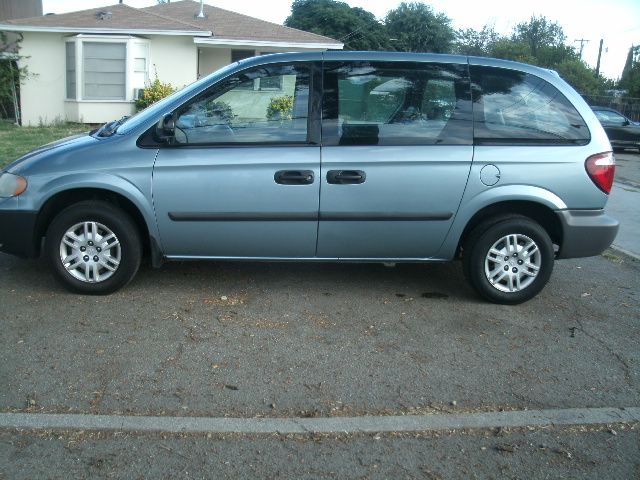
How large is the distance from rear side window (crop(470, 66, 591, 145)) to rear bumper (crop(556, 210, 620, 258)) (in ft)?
1.89

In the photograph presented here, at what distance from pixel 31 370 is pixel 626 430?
346cm

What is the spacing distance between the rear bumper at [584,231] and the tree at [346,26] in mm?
31034

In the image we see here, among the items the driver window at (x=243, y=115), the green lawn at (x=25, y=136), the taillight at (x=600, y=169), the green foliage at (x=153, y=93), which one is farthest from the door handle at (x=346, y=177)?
the green foliage at (x=153, y=93)

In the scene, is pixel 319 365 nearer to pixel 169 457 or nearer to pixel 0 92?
pixel 169 457

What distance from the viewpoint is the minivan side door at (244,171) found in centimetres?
514

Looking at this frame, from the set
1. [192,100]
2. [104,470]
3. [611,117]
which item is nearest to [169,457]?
[104,470]

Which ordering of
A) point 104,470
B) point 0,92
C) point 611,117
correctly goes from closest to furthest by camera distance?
point 104,470 < point 0,92 < point 611,117

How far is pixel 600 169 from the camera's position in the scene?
530 cm

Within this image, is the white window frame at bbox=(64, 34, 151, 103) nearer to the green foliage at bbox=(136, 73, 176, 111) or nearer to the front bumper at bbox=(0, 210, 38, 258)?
the green foliage at bbox=(136, 73, 176, 111)

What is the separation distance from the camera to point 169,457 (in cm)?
325

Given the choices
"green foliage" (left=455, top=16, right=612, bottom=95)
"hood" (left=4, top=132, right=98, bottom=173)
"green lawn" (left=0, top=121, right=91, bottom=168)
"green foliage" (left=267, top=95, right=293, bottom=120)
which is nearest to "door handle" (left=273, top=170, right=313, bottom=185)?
"green foliage" (left=267, top=95, right=293, bottom=120)

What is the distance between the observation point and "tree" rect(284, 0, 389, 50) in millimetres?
36250

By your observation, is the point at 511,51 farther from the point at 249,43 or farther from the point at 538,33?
the point at 249,43

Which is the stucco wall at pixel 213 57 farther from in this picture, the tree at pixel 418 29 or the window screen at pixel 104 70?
the tree at pixel 418 29
